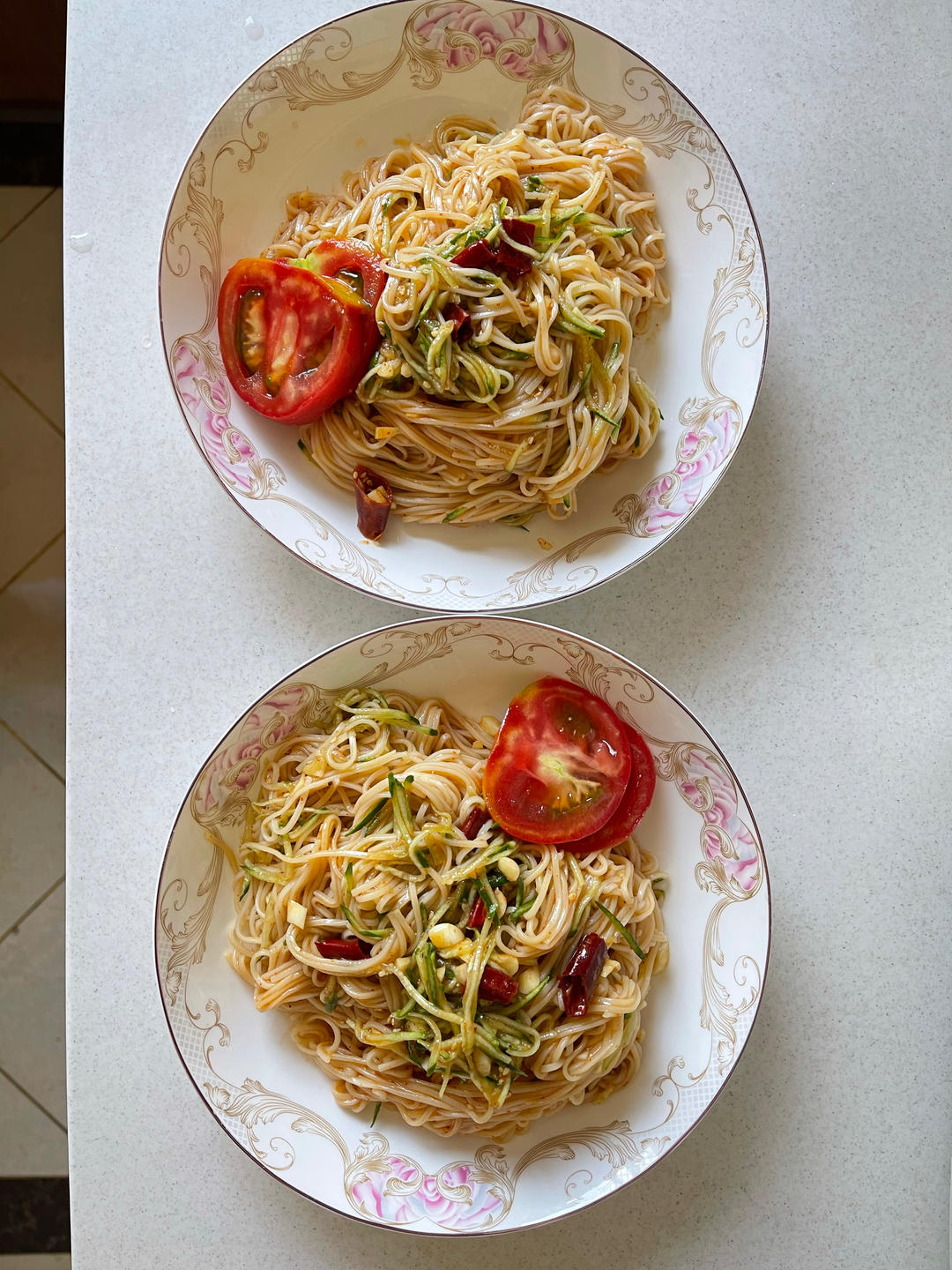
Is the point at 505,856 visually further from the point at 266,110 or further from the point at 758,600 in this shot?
the point at 266,110

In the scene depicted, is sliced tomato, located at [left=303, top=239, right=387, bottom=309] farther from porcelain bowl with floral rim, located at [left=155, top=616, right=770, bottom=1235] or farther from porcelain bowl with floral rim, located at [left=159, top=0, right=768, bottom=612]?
A: porcelain bowl with floral rim, located at [left=155, top=616, right=770, bottom=1235]

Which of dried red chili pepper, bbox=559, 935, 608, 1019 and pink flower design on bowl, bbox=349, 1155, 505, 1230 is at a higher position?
dried red chili pepper, bbox=559, 935, 608, 1019

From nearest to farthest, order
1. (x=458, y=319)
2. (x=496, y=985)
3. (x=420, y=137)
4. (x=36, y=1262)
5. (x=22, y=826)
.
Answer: (x=496, y=985), (x=458, y=319), (x=420, y=137), (x=36, y=1262), (x=22, y=826)

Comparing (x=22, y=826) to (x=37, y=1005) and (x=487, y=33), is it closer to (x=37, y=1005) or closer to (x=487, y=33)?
(x=37, y=1005)

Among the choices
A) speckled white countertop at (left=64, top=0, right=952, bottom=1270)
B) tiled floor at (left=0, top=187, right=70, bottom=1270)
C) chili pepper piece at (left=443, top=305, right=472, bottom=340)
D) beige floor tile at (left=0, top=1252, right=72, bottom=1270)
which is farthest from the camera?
tiled floor at (left=0, top=187, right=70, bottom=1270)

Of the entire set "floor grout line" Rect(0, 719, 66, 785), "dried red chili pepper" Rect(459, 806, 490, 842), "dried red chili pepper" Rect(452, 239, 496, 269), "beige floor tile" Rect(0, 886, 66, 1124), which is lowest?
"beige floor tile" Rect(0, 886, 66, 1124)

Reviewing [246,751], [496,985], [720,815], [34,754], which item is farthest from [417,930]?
[34,754]

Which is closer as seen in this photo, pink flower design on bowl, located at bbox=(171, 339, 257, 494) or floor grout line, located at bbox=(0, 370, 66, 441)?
pink flower design on bowl, located at bbox=(171, 339, 257, 494)

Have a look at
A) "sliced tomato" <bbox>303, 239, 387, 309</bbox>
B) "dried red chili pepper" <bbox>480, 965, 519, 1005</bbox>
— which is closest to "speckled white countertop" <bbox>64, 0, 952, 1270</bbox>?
"sliced tomato" <bbox>303, 239, 387, 309</bbox>
